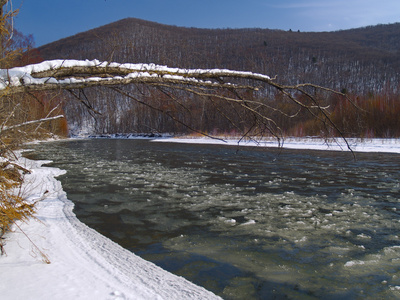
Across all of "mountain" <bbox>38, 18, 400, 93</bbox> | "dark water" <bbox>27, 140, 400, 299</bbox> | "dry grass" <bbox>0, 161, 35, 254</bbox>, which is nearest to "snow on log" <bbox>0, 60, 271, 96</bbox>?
"dry grass" <bbox>0, 161, 35, 254</bbox>

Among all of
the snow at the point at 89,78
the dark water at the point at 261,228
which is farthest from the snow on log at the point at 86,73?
the dark water at the point at 261,228

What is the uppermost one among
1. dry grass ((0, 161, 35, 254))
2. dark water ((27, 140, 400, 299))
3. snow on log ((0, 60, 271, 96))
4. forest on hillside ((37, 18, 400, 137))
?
forest on hillside ((37, 18, 400, 137))

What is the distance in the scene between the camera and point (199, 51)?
3014 mm

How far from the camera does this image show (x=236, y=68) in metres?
45.4

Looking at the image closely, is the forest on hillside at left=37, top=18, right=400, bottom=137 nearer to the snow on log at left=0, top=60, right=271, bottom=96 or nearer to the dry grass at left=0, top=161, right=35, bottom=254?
the snow on log at left=0, top=60, right=271, bottom=96

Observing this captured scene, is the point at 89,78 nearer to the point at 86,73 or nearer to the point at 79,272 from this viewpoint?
the point at 86,73

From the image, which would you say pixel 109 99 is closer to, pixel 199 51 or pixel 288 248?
pixel 199 51

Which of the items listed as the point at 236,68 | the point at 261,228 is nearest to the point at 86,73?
the point at 261,228

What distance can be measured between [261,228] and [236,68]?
4288 cm

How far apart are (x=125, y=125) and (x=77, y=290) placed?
194ft

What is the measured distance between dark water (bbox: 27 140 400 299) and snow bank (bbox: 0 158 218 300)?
1.14 feet

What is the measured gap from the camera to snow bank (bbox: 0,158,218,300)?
2912 mm

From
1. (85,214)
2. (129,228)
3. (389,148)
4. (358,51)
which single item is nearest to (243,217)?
(129,228)

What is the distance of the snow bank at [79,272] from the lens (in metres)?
2.91
